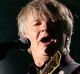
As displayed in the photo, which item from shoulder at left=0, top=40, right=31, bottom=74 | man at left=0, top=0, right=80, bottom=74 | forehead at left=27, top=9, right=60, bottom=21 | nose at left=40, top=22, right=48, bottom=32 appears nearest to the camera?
man at left=0, top=0, right=80, bottom=74

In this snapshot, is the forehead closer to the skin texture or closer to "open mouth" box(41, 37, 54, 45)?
the skin texture

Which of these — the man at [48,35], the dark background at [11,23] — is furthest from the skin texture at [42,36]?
the dark background at [11,23]

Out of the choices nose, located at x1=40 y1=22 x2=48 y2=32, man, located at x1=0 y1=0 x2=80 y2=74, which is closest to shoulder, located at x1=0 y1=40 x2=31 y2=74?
man, located at x1=0 y1=0 x2=80 y2=74

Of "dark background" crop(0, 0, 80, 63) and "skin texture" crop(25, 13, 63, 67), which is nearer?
"skin texture" crop(25, 13, 63, 67)

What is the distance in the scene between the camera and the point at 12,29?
317cm

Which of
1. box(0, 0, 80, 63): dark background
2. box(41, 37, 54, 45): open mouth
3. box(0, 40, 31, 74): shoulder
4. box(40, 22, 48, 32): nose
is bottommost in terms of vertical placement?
box(0, 40, 31, 74): shoulder

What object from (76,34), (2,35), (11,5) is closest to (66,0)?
(76,34)

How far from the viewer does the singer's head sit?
5.37ft

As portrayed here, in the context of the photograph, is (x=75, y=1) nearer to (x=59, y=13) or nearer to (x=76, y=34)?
(x=76, y=34)

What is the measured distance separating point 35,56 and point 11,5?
1.67 m

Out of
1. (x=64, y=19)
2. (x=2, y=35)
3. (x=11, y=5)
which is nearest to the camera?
(x=64, y=19)

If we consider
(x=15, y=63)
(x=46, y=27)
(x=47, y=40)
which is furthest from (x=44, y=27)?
(x=15, y=63)

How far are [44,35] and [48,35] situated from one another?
0.03m

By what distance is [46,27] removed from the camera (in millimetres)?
1698
